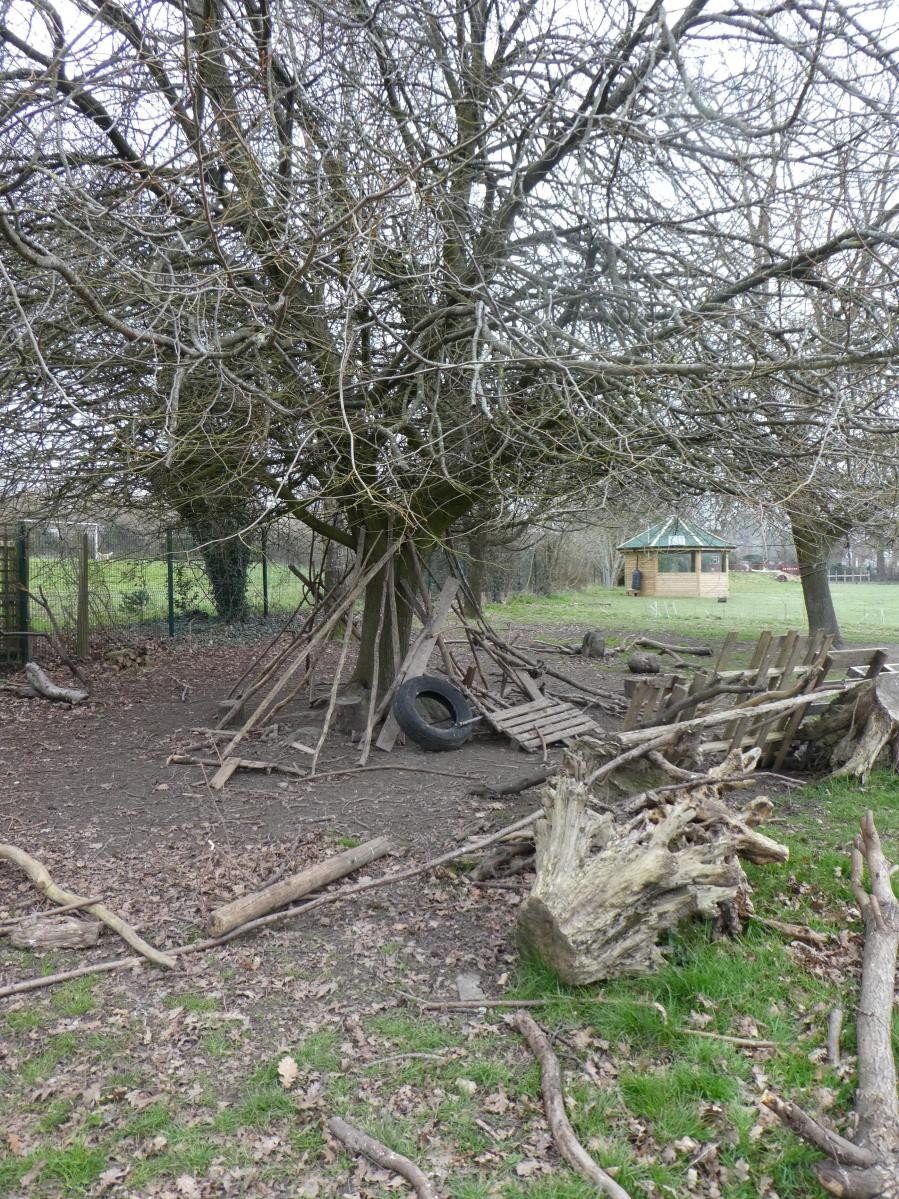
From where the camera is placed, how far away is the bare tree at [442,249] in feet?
18.5

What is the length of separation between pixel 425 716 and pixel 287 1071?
5.26 meters

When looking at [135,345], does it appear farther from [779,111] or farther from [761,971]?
[761,971]

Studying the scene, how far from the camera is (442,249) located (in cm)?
692

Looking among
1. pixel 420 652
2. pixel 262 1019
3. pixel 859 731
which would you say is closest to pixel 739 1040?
pixel 262 1019

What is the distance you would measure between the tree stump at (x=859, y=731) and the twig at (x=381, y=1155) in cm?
536

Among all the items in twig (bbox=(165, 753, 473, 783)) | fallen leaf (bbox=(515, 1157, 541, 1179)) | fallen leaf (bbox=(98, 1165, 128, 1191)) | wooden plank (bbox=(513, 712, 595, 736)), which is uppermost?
wooden plank (bbox=(513, 712, 595, 736))

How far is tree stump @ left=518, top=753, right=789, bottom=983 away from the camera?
3.65 m

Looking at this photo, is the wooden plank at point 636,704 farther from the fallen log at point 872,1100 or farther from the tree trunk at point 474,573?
the tree trunk at point 474,573

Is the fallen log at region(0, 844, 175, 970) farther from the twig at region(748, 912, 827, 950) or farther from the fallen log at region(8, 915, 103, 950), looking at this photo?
the twig at region(748, 912, 827, 950)

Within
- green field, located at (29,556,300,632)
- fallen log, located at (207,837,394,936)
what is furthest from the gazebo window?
fallen log, located at (207,837,394,936)

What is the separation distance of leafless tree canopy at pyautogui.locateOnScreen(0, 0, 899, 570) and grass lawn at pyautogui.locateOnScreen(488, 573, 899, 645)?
12083 millimetres

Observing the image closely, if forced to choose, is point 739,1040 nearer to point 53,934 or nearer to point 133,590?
point 53,934

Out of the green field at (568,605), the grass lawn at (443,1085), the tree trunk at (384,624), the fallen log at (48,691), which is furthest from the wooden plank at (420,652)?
the green field at (568,605)

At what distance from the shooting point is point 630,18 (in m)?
6.24
